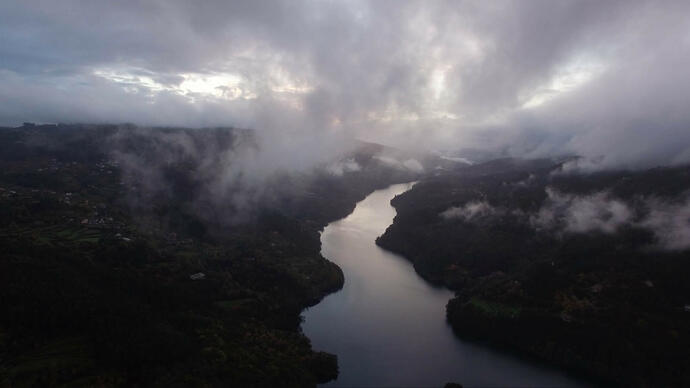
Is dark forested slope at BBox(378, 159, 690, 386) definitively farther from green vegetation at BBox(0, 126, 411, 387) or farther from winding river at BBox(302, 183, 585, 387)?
green vegetation at BBox(0, 126, 411, 387)

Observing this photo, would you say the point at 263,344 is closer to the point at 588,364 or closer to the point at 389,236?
the point at 588,364

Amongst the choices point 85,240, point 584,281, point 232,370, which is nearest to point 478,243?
point 584,281

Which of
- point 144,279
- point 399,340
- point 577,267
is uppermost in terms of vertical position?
point 577,267

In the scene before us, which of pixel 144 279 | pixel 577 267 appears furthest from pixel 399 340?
pixel 144 279

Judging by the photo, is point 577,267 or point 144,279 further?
point 577,267

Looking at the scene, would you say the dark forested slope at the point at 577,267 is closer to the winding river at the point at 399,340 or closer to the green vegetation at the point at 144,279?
the winding river at the point at 399,340

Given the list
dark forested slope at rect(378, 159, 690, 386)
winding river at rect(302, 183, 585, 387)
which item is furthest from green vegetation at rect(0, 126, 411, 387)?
dark forested slope at rect(378, 159, 690, 386)

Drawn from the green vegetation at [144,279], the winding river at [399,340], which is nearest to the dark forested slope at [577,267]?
the winding river at [399,340]

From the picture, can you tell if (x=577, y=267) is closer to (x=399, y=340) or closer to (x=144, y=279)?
(x=399, y=340)

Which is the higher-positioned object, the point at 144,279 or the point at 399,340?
the point at 144,279
